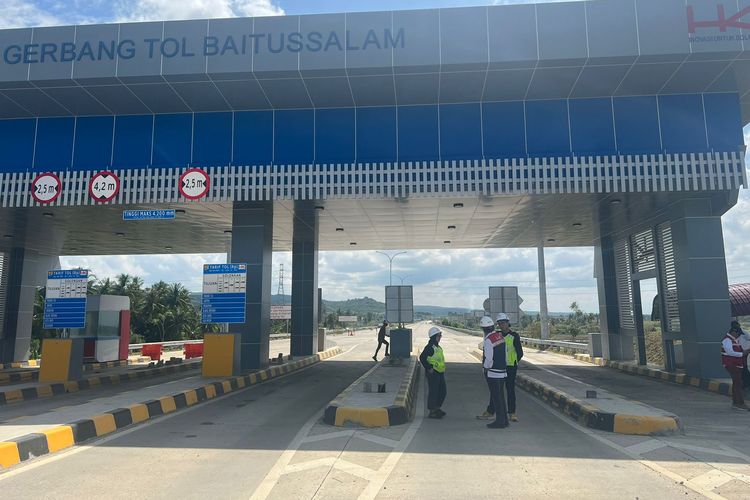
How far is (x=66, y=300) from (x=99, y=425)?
25.5 ft

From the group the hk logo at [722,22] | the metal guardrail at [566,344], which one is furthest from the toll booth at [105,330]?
the hk logo at [722,22]

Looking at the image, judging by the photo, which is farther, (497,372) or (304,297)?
(304,297)

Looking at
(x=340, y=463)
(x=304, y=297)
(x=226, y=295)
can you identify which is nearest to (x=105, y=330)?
(x=304, y=297)

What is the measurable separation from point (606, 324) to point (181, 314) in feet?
108

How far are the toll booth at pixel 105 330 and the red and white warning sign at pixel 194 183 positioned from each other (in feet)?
33.5

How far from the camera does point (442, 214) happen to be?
55.1 feet

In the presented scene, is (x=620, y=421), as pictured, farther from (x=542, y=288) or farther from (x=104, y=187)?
(x=542, y=288)

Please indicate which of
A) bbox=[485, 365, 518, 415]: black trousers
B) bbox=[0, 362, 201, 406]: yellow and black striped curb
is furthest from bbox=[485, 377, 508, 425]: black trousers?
bbox=[0, 362, 201, 406]: yellow and black striped curb

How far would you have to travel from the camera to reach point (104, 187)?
13273 mm

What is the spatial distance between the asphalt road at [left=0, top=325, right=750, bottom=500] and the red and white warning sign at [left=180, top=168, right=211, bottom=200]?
601 centimetres

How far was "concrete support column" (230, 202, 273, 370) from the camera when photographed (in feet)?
48.3

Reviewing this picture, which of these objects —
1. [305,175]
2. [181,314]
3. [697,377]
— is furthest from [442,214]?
[181,314]

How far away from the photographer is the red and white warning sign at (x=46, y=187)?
13.3 m

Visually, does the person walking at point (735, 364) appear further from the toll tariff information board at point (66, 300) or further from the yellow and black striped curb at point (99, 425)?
the toll tariff information board at point (66, 300)
